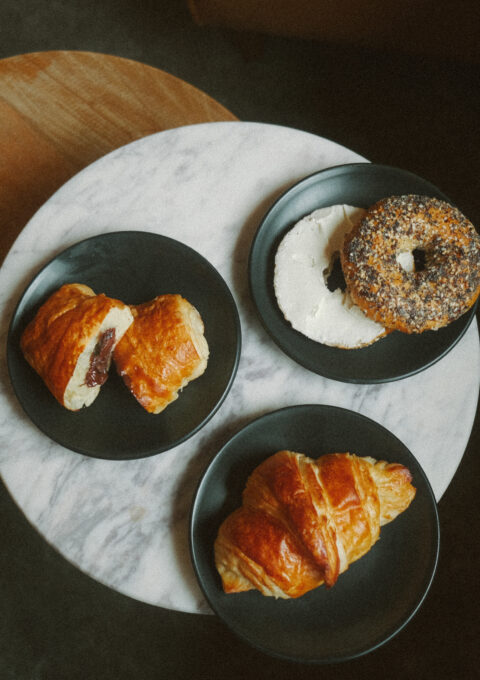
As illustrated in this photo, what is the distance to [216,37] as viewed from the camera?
2867 mm

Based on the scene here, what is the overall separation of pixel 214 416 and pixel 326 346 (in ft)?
1.26

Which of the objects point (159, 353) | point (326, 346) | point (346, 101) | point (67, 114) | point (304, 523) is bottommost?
point (304, 523)

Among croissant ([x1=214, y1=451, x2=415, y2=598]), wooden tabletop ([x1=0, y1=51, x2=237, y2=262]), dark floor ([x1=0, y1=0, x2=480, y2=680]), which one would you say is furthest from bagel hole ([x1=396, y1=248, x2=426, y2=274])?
dark floor ([x1=0, y1=0, x2=480, y2=680])

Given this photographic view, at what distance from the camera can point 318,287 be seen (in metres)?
1.64

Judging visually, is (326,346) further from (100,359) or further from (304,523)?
(100,359)

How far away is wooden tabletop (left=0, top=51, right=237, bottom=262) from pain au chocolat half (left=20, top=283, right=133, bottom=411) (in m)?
0.47

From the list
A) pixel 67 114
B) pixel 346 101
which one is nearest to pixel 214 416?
pixel 67 114

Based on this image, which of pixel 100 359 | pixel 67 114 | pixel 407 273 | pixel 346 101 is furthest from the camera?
pixel 346 101

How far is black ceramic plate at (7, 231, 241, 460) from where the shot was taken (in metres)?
1.55

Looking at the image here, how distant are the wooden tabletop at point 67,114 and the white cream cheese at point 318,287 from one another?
1.72 feet

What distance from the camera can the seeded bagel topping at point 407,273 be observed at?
1571 millimetres

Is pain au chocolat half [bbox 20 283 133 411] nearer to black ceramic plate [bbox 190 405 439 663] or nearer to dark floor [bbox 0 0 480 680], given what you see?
black ceramic plate [bbox 190 405 439 663]

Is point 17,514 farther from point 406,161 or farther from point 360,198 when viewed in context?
point 406,161

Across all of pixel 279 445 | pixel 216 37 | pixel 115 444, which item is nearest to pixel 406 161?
pixel 216 37
